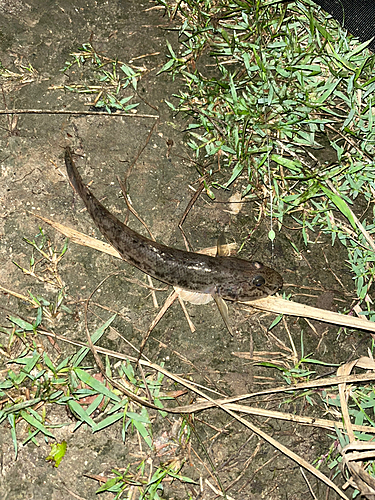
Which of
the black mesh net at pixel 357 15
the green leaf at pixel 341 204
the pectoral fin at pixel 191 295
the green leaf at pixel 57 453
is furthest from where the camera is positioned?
the black mesh net at pixel 357 15

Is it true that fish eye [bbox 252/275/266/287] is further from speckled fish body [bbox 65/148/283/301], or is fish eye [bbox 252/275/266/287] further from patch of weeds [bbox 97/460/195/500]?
patch of weeds [bbox 97/460/195/500]

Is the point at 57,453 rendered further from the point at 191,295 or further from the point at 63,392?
the point at 191,295

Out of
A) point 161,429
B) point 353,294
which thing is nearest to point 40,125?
point 161,429

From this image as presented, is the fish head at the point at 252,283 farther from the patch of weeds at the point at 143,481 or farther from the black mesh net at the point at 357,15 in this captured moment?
the black mesh net at the point at 357,15

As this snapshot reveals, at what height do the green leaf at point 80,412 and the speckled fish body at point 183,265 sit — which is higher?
the speckled fish body at point 183,265

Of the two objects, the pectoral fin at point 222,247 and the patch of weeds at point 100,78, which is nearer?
the pectoral fin at point 222,247

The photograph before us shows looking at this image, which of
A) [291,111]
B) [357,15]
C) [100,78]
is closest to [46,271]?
[100,78]

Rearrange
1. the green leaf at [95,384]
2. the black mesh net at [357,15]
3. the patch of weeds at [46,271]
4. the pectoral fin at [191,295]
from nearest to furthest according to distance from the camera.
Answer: the green leaf at [95,384] → the patch of weeds at [46,271] → the pectoral fin at [191,295] → the black mesh net at [357,15]

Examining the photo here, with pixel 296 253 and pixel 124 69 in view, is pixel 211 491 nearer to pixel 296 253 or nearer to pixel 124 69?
pixel 296 253

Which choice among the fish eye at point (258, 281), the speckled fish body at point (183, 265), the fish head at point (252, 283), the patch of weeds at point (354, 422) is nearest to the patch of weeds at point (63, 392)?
the speckled fish body at point (183, 265)
